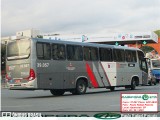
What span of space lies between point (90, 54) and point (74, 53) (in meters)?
0.89

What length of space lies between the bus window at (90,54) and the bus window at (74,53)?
262 millimetres

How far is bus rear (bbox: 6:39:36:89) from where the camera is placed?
14.2 meters

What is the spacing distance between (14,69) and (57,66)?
1715mm

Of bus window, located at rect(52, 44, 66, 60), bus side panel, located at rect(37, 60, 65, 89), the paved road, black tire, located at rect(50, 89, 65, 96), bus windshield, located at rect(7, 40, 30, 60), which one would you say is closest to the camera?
the paved road

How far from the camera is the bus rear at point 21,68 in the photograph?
559 inches

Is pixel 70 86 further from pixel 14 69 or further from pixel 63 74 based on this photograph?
pixel 14 69

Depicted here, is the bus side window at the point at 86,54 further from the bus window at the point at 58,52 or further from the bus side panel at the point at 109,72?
the bus window at the point at 58,52

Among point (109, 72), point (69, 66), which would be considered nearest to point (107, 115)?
point (69, 66)

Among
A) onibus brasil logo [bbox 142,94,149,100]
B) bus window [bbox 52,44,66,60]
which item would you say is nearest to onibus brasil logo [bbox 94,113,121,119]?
onibus brasil logo [bbox 142,94,149,100]

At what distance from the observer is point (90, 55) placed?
16.4m

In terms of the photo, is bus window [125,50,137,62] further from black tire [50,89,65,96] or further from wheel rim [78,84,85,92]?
black tire [50,89,65,96]

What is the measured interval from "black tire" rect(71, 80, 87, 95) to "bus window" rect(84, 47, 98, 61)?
1013mm

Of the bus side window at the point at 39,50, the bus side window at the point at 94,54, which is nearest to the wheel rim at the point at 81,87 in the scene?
the bus side window at the point at 94,54

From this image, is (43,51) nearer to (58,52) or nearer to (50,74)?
(58,52)
